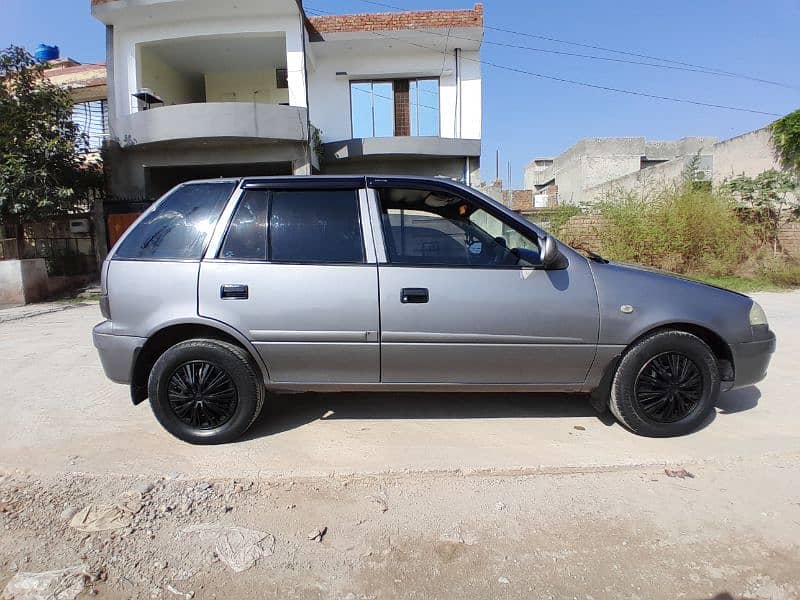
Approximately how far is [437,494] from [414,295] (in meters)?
1.23

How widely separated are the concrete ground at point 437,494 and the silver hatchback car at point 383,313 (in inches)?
14.9

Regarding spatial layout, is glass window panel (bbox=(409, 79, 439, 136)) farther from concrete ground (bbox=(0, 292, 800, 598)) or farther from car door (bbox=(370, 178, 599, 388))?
car door (bbox=(370, 178, 599, 388))

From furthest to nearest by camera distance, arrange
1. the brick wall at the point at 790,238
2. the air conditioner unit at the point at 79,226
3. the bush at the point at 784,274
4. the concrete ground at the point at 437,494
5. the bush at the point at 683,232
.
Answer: the air conditioner unit at the point at 79,226 → the brick wall at the point at 790,238 → the bush at the point at 683,232 → the bush at the point at 784,274 → the concrete ground at the point at 437,494

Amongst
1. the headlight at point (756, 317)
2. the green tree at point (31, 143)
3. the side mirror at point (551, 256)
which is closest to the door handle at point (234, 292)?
the side mirror at point (551, 256)

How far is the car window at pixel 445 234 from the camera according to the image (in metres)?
3.19

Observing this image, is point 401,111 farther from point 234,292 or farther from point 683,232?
point 234,292

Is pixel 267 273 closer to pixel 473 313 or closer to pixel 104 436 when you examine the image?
pixel 473 313

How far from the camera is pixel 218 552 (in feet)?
7.25

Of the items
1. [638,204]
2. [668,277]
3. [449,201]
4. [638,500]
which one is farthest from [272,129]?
[638,500]

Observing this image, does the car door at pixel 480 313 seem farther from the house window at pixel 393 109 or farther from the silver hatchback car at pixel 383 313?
the house window at pixel 393 109

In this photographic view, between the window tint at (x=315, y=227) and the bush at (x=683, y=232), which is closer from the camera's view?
the window tint at (x=315, y=227)

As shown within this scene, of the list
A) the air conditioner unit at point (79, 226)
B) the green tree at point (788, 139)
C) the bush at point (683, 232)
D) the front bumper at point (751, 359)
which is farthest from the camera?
the green tree at point (788, 139)

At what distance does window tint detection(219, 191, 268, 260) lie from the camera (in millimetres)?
3188

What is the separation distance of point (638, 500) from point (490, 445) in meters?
0.95
